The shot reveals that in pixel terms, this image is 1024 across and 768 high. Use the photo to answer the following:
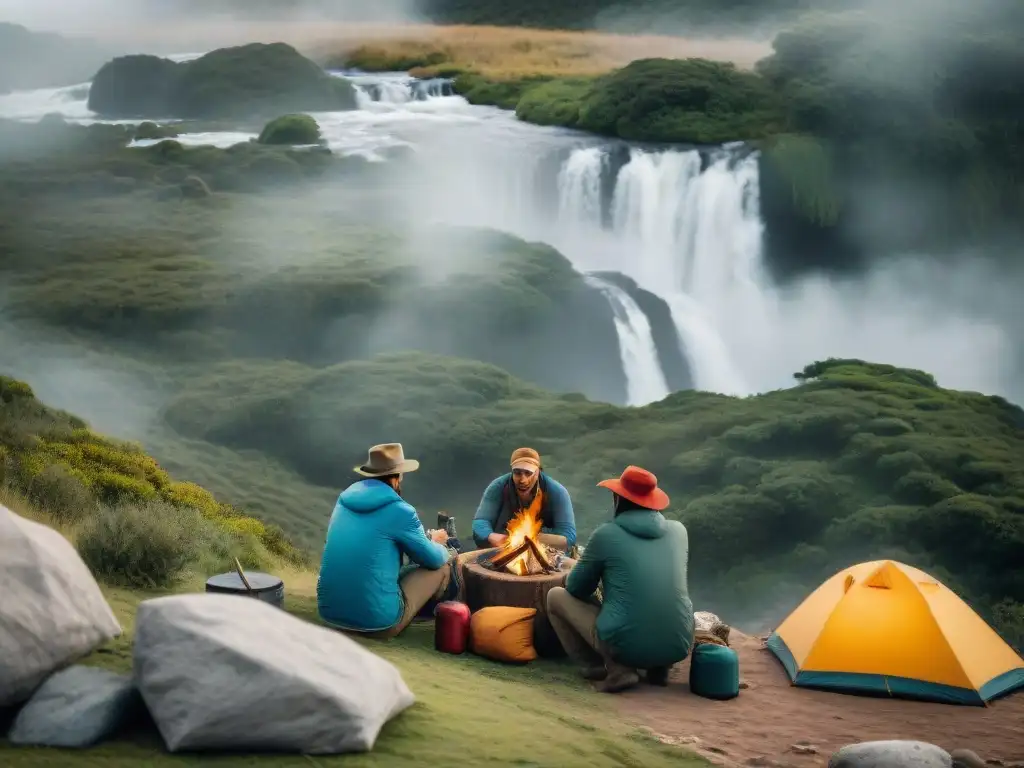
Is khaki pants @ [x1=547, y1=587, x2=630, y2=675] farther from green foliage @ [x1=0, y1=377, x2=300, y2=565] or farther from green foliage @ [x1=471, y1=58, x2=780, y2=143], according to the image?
green foliage @ [x1=471, y1=58, x2=780, y2=143]

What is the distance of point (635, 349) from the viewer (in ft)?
65.0

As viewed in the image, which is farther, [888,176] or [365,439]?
[888,176]

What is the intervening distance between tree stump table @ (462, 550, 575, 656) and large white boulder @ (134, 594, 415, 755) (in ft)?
8.16

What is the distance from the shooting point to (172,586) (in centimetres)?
793

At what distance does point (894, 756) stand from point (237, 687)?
3212 mm

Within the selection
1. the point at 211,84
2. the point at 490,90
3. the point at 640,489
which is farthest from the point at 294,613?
the point at 490,90

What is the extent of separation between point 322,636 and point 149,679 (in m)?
0.77

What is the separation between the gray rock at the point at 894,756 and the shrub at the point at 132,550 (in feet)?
14.1

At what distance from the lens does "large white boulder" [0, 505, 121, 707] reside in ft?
17.4

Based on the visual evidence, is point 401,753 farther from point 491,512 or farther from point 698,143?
point 698,143

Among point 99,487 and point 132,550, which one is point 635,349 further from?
point 132,550

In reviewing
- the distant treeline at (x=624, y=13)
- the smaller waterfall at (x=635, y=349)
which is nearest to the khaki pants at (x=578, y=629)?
the smaller waterfall at (x=635, y=349)

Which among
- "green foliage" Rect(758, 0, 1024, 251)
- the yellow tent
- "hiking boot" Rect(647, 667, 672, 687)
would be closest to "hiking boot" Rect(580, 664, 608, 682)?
"hiking boot" Rect(647, 667, 672, 687)

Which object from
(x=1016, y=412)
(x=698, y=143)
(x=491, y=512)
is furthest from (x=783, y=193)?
(x=491, y=512)
